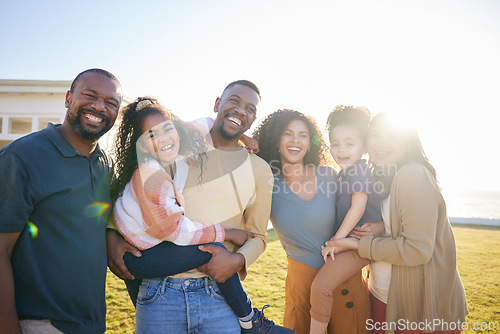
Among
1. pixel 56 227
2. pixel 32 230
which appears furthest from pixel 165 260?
pixel 32 230

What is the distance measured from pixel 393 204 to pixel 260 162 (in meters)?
1.22

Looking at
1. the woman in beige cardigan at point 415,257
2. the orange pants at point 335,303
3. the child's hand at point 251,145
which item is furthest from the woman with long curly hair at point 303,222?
the child's hand at point 251,145

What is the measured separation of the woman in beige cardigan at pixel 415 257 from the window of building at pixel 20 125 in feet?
42.3

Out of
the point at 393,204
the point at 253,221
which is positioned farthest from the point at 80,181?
the point at 393,204

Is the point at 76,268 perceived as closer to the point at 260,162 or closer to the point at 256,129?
the point at 260,162

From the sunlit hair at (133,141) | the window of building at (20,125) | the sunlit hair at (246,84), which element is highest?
the window of building at (20,125)

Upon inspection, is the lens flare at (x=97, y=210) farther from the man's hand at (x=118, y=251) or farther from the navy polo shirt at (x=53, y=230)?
the man's hand at (x=118, y=251)

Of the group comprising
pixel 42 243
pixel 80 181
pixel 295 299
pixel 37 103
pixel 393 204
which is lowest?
pixel 295 299

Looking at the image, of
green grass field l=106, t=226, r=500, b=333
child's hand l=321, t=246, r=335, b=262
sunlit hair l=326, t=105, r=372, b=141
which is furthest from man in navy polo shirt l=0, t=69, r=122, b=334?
green grass field l=106, t=226, r=500, b=333

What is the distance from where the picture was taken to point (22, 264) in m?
1.66

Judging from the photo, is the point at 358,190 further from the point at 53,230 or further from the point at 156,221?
the point at 53,230

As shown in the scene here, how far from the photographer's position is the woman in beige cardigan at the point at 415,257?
2334mm

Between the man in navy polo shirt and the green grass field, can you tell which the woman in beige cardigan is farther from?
the green grass field

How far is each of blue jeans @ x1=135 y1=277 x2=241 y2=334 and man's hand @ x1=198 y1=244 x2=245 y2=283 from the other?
0.13 metres
